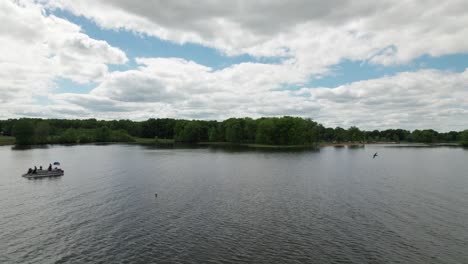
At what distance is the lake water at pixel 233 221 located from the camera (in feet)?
86.9

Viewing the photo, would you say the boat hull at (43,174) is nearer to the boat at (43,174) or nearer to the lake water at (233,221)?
the boat at (43,174)

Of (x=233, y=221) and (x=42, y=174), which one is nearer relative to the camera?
(x=233, y=221)

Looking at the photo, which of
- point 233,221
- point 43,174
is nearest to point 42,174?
point 43,174

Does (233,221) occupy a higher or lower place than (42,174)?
lower

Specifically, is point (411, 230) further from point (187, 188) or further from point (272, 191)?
point (187, 188)

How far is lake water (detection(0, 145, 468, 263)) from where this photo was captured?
2650cm

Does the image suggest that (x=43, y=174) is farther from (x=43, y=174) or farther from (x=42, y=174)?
(x=42, y=174)

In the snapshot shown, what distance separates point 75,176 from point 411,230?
221 feet

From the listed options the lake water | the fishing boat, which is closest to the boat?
the fishing boat

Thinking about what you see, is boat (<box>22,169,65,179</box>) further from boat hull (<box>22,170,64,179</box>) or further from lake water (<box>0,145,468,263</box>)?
lake water (<box>0,145,468,263</box>)

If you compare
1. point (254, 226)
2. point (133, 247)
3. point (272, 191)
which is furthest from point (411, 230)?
point (133, 247)

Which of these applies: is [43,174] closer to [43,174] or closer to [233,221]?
[43,174]

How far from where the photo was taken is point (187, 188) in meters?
54.9

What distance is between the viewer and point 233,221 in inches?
1394
